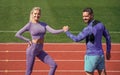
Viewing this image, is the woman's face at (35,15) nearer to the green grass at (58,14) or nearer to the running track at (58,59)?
the running track at (58,59)

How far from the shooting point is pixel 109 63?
14570 millimetres

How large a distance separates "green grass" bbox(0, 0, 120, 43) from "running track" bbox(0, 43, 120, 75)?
1236 millimetres

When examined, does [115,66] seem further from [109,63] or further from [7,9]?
[7,9]

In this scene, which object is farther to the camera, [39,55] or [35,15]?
[39,55]

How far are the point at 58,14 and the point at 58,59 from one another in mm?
8816

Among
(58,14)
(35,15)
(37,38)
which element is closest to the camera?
(35,15)

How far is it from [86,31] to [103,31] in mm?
466

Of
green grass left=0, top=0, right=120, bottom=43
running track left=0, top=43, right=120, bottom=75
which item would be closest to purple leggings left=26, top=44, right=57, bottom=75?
running track left=0, top=43, right=120, bottom=75

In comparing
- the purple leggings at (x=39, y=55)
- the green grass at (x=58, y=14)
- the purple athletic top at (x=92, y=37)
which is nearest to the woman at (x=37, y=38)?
the purple leggings at (x=39, y=55)

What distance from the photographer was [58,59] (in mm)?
15039

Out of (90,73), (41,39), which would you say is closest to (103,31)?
(90,73)

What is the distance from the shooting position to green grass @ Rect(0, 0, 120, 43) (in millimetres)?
19062

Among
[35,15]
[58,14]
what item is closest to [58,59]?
[35,15]

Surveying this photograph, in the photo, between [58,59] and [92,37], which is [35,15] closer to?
[92,37]
